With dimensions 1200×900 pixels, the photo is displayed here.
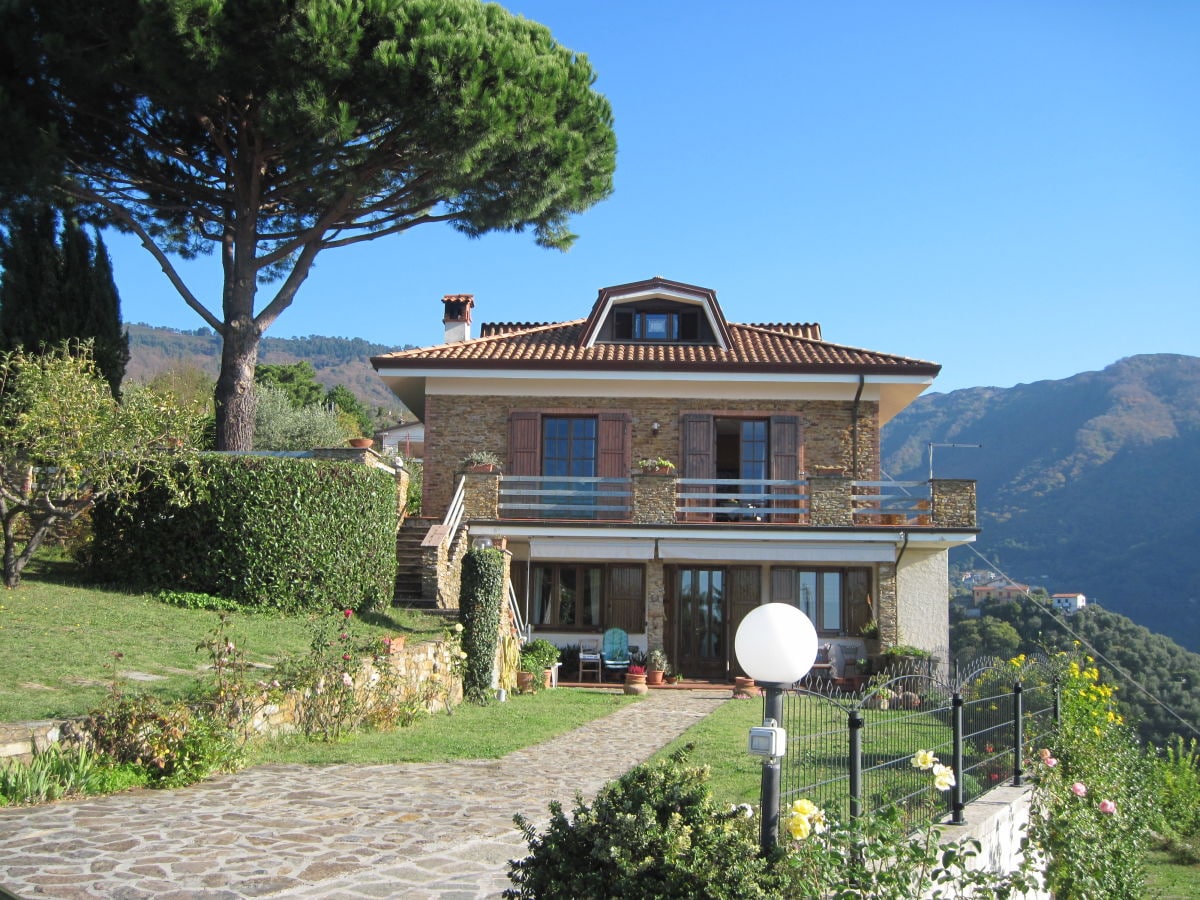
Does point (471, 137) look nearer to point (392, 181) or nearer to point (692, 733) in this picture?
point (392, 181)

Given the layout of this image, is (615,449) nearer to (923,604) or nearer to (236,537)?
(923,604)

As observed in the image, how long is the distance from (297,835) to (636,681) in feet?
37.7

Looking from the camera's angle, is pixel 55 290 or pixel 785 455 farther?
pixel 55 290

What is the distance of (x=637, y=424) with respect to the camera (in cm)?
2194

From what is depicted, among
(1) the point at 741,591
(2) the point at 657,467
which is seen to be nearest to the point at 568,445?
(2) the point at 657,467

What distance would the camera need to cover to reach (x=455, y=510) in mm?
20109

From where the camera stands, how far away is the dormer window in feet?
77.8

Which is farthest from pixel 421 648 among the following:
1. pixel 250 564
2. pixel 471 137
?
pixel 471 137

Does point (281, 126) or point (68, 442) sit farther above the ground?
point (281, 126)

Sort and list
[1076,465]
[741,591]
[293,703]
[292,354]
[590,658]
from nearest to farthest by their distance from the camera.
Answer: [293,703], [590,658], [741,591], [1076,465], [292,354]

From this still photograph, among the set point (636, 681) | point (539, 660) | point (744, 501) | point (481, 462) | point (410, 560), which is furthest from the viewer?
point (744, 501)

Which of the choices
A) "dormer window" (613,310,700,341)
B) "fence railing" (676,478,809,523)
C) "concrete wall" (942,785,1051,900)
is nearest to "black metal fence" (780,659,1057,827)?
"concrete wall" (942,785,1051,900)

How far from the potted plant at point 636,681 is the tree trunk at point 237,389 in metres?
8.59

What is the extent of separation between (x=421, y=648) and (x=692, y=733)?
11.8 ft
